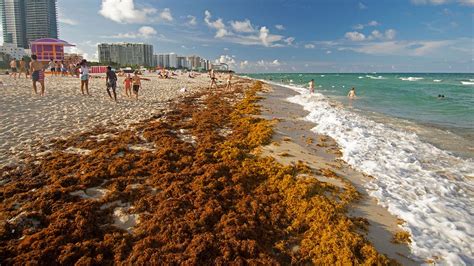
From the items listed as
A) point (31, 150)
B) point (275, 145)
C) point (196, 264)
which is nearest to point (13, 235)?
point (196, 264)

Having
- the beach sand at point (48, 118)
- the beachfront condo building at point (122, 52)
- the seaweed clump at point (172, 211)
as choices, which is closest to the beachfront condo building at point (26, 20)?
the beachfront condo building at point (122, 52)

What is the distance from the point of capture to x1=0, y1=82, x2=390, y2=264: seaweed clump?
9.37ft

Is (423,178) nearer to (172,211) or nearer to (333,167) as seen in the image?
(333,167)

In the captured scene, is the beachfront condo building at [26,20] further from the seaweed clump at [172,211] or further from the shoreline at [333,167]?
the seaweed clump at [172,211]

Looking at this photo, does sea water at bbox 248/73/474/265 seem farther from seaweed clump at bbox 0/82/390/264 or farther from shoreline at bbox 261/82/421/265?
seaweed clump at bbox 0/82/390/264

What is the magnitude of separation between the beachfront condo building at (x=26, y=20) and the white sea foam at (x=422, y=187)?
451 ft

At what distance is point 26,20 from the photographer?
367 feet

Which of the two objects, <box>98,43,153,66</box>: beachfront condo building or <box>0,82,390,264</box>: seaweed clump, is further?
<box>98,43,153,66</box>: beachfront condo building

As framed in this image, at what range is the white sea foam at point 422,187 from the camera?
329 cm

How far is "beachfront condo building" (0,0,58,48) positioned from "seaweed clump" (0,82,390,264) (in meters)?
135

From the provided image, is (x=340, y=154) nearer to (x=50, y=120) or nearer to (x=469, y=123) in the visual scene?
(x=50, y=120)

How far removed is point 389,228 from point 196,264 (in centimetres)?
264

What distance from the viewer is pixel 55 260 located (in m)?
2.71

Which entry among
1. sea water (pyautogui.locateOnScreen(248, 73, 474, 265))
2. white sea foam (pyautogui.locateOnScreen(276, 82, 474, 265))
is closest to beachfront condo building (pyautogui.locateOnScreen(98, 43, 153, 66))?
sea water (pyautogui.locateOnScreen(248, 73, 474, 265))
